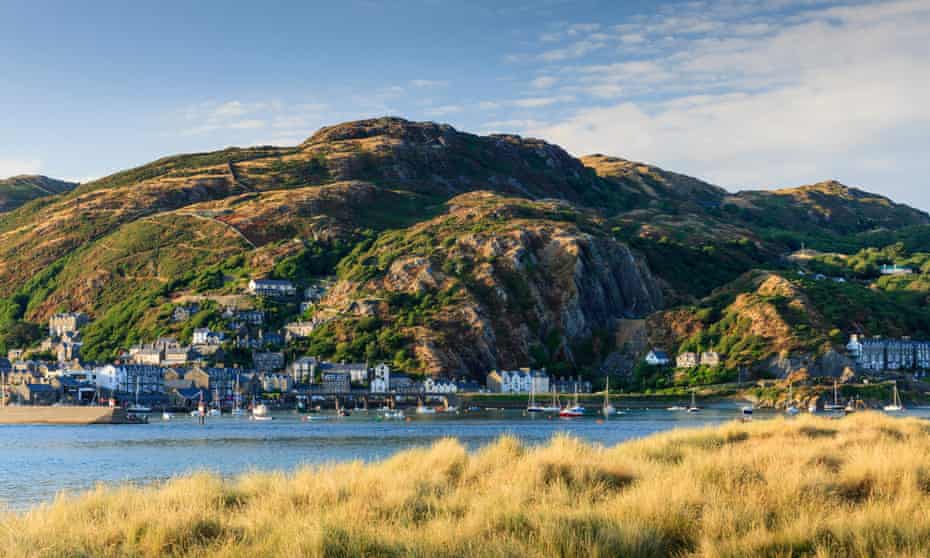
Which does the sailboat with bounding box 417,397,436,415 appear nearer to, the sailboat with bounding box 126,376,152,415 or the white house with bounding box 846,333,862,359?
the sailboat with bounding box 126,376,152,415

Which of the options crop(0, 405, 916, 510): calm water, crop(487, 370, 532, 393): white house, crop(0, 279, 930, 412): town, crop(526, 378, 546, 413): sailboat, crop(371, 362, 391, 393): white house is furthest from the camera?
crop(487, 370, 532, 393): white house

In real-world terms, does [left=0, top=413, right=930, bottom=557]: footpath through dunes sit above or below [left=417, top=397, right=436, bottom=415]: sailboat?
above

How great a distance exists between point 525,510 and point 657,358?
153305 millimetres

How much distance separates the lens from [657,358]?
16562cm

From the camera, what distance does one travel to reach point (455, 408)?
455 ft

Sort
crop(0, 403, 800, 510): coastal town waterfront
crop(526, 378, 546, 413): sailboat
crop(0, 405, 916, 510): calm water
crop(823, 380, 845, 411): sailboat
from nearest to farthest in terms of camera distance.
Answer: crop(0, 403, 800, 510): coastal town waterfront < crop(0, 405, 916, 510): calm water < crop(823, 380, 845, 411): sailboat < crop(526, 378, 546, 413): sailboat

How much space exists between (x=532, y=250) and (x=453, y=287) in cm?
2308

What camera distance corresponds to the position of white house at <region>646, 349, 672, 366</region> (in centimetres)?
16525

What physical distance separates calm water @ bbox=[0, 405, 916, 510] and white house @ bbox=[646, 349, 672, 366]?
55516 millimetres

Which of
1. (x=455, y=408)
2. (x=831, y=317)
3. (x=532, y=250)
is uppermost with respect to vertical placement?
(x=532, y=250)

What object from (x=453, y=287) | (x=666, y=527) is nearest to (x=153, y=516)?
(x=666, y=527)

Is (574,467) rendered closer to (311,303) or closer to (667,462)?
(667,462)

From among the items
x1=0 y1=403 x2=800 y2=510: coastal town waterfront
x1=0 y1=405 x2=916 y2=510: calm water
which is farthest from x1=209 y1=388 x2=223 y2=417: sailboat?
x1=0 y1=405 x2=916 y2=510: calm water

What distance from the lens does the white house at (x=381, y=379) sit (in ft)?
493
